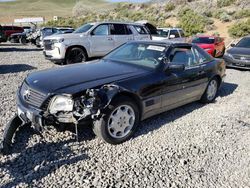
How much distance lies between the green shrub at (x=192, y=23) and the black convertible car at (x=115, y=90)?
19.7 m

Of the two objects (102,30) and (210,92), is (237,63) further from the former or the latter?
(102,30)

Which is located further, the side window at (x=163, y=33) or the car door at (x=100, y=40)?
the side window at (x=163, y=33)

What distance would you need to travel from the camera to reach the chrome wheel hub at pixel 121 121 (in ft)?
12.5

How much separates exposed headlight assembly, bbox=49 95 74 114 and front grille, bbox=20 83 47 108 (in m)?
0.15

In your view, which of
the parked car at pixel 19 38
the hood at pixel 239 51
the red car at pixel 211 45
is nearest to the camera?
the hood at pixel 239 51

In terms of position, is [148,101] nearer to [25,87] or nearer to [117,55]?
[117,55]

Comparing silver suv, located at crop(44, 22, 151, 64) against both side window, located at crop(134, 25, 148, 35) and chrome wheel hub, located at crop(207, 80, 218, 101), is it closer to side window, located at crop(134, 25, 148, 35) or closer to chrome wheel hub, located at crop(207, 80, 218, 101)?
side window, located at crop(134, 25, 148, 35)

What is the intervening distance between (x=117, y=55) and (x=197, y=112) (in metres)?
2.08

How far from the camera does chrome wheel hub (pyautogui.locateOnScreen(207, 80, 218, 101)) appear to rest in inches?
237

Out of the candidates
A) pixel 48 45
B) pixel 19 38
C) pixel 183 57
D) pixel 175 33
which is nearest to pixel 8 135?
pixel 183 57

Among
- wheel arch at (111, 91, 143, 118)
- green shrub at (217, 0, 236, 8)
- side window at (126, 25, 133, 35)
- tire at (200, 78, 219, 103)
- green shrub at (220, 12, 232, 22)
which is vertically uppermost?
green shrub at (217, 0, 236, 8)

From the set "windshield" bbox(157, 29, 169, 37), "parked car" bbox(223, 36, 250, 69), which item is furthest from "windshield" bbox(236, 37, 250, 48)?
"windshield" bbox(157, 29, 169, 37)

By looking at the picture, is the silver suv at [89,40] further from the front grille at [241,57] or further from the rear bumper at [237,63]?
the front grille at [241,57]

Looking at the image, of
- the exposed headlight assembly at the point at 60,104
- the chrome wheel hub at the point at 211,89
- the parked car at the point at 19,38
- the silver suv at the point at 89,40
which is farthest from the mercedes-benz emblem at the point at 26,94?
the parked car at the point at 19,38
